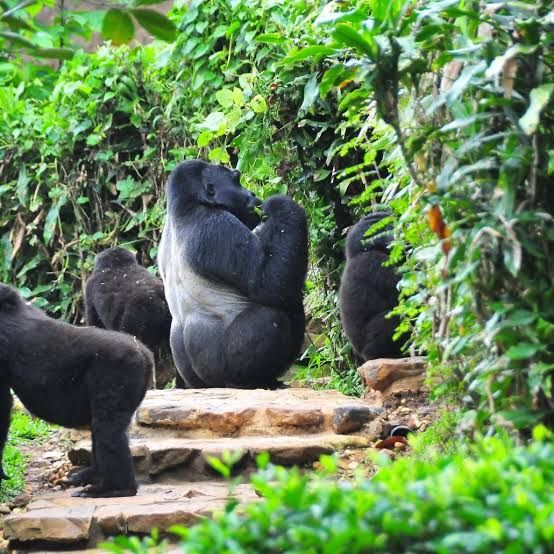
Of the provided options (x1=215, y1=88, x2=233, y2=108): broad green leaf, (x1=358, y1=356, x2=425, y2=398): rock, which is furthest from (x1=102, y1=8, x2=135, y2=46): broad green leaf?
(x1=215, y1=88, x2=233, y2=108): broad green leaf

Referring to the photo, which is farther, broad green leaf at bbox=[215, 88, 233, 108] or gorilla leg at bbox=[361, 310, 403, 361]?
broad green leaf at bbox=[215, 88, 233, 108]

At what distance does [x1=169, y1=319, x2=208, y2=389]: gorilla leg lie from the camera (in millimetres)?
8916

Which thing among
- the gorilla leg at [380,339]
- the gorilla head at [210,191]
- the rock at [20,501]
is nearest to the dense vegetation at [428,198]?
the gorilla head at [210,191]

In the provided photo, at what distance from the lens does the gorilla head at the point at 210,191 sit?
28.5 ft

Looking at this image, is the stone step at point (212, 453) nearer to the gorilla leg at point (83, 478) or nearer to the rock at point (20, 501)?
the gorilla leg at point (83, 478)

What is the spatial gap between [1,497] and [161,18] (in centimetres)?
379

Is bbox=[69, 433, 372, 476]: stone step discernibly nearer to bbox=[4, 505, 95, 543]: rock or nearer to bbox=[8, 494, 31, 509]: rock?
bbox=[8, 494, 31, 509]: rock

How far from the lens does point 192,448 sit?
20.5ft

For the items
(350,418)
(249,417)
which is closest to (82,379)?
(249,417)

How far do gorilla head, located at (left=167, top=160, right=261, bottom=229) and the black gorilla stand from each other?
0.97 m

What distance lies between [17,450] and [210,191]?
8.66 feet

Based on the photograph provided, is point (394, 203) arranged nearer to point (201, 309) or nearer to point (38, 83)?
point (201, 309)

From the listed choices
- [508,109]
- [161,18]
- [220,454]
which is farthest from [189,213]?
[161,18]

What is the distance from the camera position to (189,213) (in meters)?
8.64
